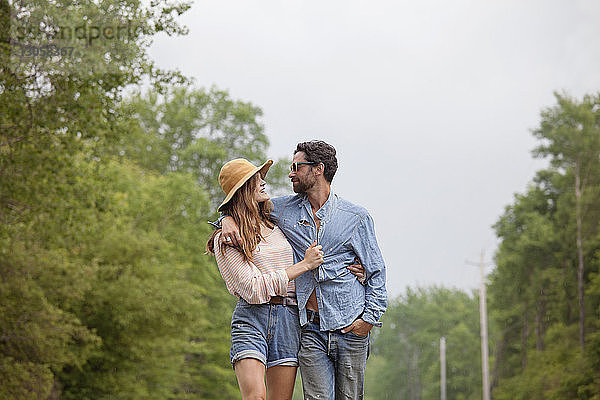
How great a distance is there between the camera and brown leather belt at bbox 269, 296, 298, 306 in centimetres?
467

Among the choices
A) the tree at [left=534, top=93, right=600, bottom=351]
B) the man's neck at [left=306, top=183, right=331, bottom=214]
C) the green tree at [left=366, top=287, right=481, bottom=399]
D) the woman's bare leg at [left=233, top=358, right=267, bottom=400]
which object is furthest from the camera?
the green tree at [left=366, top=287, right=481, bottom=399]

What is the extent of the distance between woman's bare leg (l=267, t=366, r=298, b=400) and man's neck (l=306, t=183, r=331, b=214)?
3.11ft

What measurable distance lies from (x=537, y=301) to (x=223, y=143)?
16.2 m

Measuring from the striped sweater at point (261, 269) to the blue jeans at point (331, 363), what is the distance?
0.99 ft

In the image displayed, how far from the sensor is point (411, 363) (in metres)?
73.1

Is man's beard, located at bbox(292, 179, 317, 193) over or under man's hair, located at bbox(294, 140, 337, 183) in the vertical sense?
under

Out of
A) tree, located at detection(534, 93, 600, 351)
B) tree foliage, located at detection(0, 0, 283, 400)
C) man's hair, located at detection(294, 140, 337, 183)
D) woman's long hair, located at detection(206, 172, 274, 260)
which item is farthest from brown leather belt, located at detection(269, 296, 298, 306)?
tree, located at detection(534, 93, 600, 351)

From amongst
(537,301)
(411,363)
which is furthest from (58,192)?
(411,363)

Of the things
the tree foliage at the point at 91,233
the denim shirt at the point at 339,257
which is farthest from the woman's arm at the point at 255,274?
the tree foliage at the point at 91,233

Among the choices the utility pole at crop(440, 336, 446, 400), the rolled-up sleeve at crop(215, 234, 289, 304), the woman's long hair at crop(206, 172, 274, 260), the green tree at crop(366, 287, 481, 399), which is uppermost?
the green tree at crop(366, 287, 481, 399)

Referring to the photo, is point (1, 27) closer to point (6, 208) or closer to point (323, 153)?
point (6, 208)

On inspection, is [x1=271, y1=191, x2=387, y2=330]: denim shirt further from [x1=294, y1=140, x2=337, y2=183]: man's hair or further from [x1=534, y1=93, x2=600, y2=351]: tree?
[x1=534, y1=93, x2=600, y2=351]: tree

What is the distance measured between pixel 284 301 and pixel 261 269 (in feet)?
0.74

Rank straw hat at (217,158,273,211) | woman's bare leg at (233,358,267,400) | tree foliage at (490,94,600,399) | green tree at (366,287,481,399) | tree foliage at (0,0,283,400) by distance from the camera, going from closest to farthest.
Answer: woman's bare leg at (233,358,267,400) → straw hat at (217,158,273,211) → tree foliage at (0,0,283,400) → tree foliage at (490,94,600,399) → green tree at (366,287,481,399)
